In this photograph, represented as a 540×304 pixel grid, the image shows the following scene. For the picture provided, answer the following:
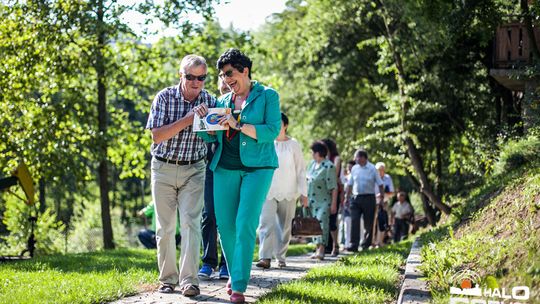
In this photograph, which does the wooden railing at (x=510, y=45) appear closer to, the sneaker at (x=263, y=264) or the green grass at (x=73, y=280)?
the sneaker at (x=263, y=264)

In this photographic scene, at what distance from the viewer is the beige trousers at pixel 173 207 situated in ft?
25.7

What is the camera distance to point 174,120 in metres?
7.89

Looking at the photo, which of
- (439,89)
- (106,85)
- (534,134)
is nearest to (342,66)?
(439,89)

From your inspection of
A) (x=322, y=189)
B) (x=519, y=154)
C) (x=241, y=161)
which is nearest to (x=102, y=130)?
(x=322, y=189)

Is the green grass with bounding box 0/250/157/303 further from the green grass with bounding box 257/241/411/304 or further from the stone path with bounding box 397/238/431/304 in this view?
the stone path with bounding box 397/238/431/304

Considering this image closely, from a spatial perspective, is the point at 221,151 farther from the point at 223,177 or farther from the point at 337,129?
the point at 337,129

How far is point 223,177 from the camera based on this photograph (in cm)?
745

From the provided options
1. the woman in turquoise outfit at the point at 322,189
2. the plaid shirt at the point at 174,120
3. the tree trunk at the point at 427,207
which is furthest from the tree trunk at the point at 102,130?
the plaid shirt at the point at 174,120

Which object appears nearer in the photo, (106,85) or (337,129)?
(106,85)

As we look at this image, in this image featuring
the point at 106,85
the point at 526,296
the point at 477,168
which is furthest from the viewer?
the point at 106,85

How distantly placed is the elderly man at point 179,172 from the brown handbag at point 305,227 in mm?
4202

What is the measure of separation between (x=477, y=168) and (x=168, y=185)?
10331mm

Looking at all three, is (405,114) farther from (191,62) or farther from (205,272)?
(191,62)

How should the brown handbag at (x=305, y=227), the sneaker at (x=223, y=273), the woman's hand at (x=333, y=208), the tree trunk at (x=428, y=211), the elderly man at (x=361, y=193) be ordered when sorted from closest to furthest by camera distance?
the sneaker at (x=223, y=273), the brown handbag at (x=305, y=227), the woman's hand at (x=333, y=208), the elderly man at (x=361, y=193), the tree trunk at (x=428, y=211)
